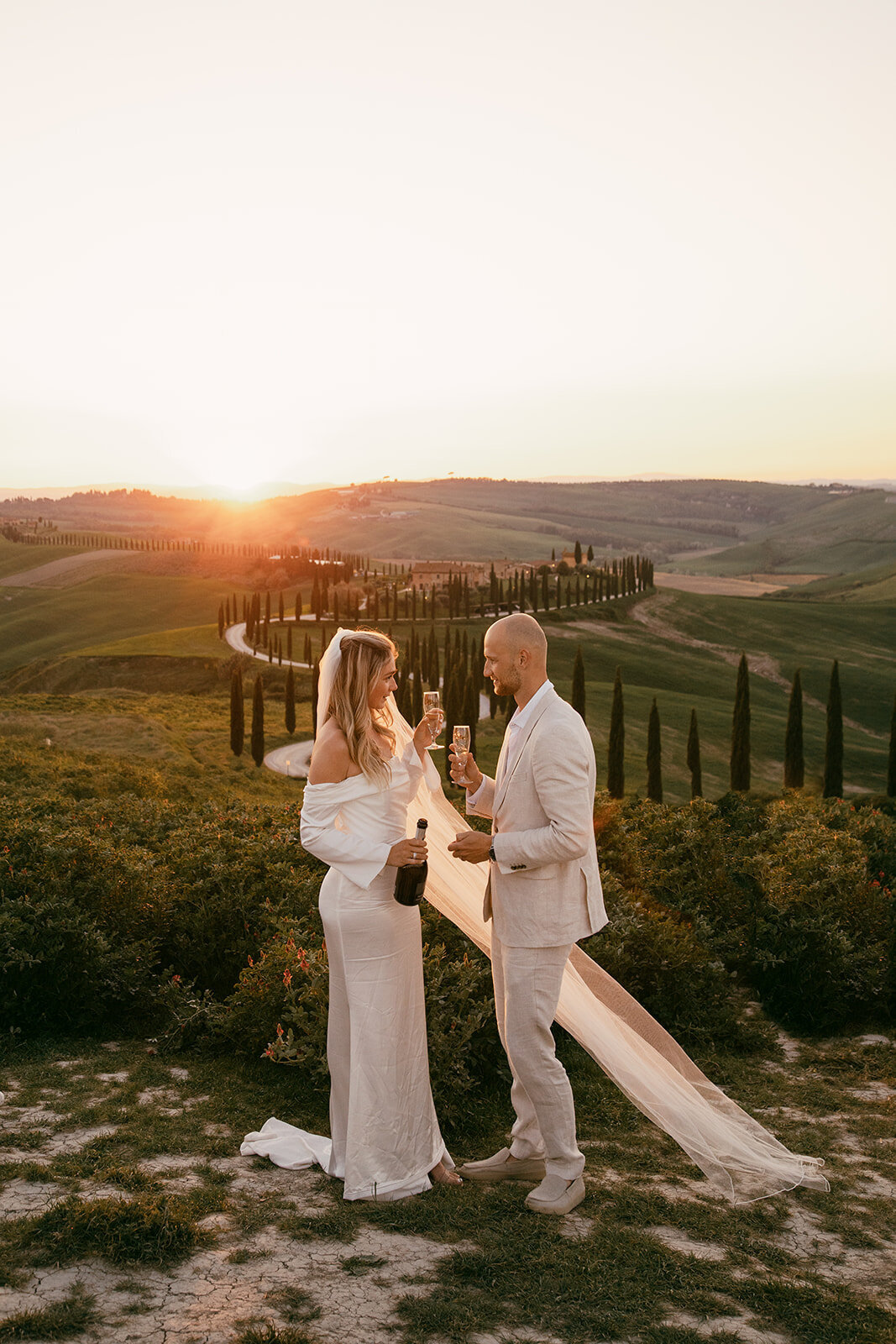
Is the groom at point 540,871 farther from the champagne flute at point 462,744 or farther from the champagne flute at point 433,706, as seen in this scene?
the champagne flute at point 433,706

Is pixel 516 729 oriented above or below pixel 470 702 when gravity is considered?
above

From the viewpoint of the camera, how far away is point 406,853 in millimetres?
5301

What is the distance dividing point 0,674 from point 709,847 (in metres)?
95.2

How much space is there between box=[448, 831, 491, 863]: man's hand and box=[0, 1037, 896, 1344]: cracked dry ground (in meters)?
1.75

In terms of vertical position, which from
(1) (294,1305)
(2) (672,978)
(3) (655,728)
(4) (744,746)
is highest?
(1) (294,1305)

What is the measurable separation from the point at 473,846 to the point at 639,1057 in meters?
1.72

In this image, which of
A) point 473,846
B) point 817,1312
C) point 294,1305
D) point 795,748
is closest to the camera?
point 294,1305

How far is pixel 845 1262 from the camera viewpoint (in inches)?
191

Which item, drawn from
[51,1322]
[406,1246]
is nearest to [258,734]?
[406,1246]

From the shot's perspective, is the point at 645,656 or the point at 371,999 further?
→ the point at 645,656

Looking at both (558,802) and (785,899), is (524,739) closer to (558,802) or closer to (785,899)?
(558,802)

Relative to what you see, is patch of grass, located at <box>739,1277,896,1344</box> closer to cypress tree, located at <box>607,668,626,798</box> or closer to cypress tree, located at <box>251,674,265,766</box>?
cypress tree, located at <box>607,668,626,798</box>

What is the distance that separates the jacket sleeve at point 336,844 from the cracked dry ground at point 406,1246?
165cm

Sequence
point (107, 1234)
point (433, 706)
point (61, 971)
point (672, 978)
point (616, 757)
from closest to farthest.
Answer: point (107, 1234) < point (433, 706) < point (61, 971) < point (672, 978) < point (616, 757)
